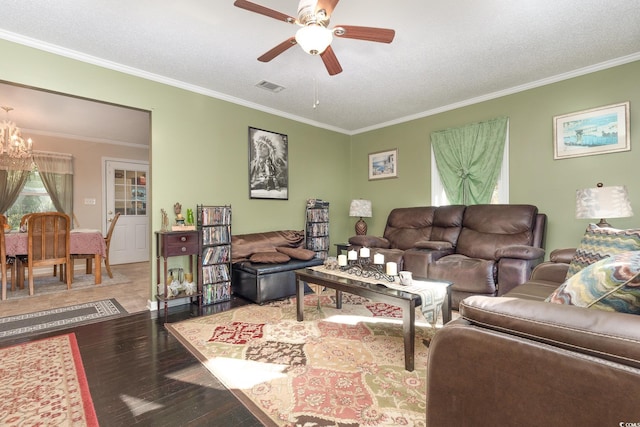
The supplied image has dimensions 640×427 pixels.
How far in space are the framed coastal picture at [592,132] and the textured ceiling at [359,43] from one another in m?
0.48

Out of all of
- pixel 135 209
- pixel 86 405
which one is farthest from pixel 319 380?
pixel 135 209

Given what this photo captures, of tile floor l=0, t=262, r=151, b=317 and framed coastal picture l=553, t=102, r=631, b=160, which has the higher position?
framed coastal picture l=553, t=102, r=631, b=160

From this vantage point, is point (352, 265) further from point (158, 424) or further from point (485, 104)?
point (485, 104)

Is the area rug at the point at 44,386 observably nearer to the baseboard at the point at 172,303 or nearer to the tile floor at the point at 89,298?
the baseboard at the point at 172,303

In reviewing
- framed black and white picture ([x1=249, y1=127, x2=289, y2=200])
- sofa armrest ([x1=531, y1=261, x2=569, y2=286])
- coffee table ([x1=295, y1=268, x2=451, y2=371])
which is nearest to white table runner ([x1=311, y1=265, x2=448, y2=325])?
coffee table ([x1=295, y1=268, x2=451, y2=371])

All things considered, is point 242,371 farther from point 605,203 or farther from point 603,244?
point 605,203

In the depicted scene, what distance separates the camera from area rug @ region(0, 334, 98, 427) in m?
1.52

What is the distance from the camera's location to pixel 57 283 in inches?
175

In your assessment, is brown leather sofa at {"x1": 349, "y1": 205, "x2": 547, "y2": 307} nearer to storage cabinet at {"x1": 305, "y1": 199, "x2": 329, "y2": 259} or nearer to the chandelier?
storage cabinet at {"x1": 305, "y1": 199, "x2": 329, "y2": 259}

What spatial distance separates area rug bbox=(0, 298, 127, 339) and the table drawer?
0.80 meters

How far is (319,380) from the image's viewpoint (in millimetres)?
1848

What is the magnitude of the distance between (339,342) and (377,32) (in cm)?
227

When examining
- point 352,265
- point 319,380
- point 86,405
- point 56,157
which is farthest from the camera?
point 56,157

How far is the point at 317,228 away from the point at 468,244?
2177 millimetres
